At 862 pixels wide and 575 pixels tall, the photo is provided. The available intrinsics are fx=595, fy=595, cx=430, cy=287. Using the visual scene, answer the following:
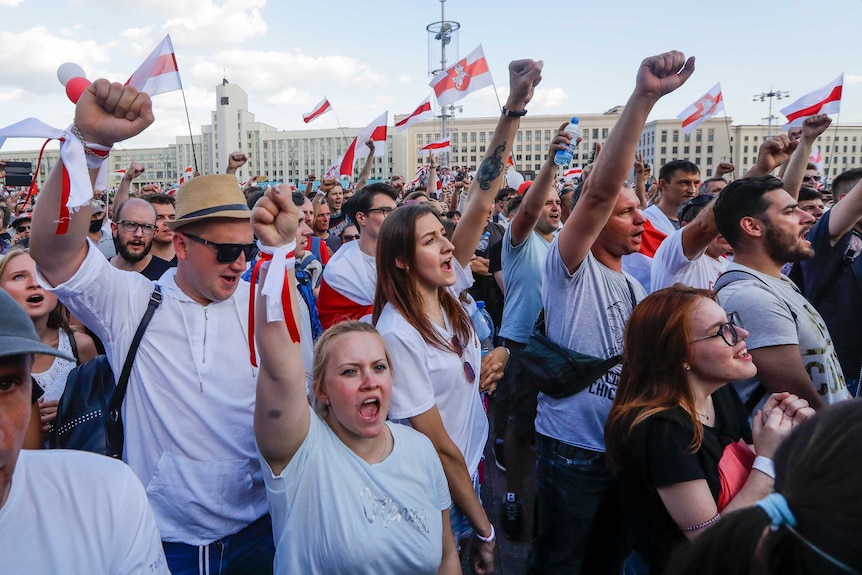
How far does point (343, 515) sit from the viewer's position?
1757 millimetres

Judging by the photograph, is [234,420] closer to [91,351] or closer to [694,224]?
[91,351]

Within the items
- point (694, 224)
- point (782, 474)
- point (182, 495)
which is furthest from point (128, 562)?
point (694, 224)

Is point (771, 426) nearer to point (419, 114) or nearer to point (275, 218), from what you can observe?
point (275, 218)

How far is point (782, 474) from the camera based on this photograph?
91cm

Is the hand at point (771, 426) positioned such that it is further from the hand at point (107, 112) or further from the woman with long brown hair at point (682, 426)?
the hand at point (107, 112)

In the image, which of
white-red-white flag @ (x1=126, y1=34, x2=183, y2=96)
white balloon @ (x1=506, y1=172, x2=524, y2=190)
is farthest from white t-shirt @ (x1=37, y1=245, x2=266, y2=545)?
white balloon @ (x1=506, y1=172, x2=524, y2=190)

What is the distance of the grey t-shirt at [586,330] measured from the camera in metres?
2.54

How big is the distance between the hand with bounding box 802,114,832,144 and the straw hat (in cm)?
374

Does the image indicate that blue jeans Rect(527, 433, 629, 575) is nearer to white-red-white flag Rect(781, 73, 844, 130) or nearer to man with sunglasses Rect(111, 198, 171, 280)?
man with sunglasses Rect(111, 198, 171, 280)

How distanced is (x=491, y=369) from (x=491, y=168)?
1027 millimetres

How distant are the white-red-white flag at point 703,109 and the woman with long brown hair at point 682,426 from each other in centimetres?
805

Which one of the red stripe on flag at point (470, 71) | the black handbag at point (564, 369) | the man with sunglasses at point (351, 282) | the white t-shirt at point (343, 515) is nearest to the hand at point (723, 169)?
the red stripe on flag at point (470, 71)

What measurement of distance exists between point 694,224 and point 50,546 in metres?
2.88

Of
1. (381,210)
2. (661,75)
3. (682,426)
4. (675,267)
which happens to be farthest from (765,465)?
(381,210)
